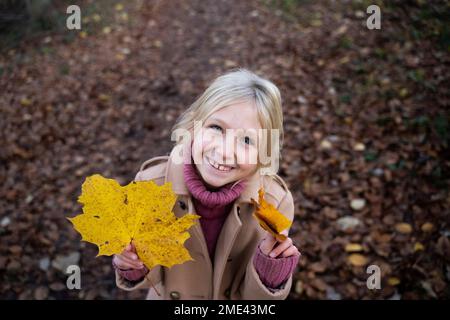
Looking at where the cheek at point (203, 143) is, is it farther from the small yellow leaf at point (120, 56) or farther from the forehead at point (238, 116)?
the small yellow leaf at point (120, 56)

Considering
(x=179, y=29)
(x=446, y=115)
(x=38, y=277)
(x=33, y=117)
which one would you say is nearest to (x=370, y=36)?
(x=446, y=115)

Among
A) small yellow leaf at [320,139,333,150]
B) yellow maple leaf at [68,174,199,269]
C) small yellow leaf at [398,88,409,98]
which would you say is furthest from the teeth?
small yellow leaf at [398,88,409,98]

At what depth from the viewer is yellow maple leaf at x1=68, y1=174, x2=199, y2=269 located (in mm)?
1103

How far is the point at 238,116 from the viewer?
1381mm

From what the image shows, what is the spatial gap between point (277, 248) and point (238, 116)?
1.64 feet

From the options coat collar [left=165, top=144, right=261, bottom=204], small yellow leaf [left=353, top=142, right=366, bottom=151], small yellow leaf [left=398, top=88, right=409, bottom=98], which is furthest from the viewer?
small yellow leaf [left=398, top=88, right=409, bottom=98]

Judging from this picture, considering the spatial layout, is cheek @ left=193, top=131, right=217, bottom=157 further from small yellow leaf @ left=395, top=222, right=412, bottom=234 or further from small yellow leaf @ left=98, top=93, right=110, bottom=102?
small yellow leaf @ left=98, top=93, right=110, bottom=102

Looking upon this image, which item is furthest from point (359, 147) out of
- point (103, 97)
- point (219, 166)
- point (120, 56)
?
point (120, 56)

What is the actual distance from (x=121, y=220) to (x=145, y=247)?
0.39 ft

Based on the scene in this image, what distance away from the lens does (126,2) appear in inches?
216

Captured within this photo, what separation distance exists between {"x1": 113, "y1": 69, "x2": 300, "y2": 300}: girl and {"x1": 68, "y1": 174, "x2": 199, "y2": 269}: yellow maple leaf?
0.10 meters

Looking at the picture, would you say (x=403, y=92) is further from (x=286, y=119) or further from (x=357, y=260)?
(x=357, y=260)

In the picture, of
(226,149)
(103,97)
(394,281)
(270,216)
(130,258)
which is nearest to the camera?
(270,216)

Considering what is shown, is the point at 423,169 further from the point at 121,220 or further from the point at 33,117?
the point at 33,117
